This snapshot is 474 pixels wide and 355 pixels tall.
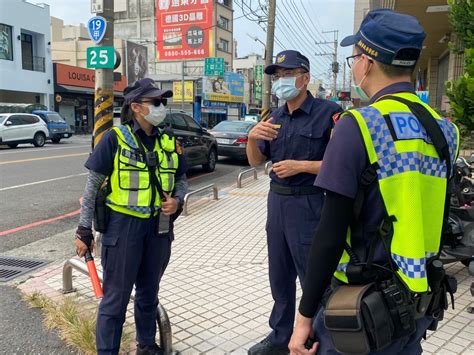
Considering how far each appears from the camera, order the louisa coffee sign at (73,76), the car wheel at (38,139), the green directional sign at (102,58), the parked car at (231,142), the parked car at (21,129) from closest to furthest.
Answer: the green directional sign at (102,58)
the parked car at (231,142)
the parked car at (21,129)
the car wheel at (38,139)
the louisa coffee sign at (73,76)

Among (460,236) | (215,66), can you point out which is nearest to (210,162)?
(460,236)

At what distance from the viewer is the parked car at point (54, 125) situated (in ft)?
75.1

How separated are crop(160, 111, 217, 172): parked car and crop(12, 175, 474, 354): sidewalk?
4304 millimetres

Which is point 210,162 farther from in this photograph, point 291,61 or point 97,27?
point 291,61

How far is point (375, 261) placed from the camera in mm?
1460

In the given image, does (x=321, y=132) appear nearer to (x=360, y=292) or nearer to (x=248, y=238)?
(x=360, y=292)

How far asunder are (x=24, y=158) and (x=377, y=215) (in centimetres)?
1548

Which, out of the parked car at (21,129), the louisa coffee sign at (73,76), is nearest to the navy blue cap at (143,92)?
the parked car at (21,129)

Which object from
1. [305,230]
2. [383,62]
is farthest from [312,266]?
[305,230]

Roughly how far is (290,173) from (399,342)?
1.36 m

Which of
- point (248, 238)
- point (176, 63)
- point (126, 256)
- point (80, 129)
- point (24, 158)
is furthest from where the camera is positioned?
point (176, 63)

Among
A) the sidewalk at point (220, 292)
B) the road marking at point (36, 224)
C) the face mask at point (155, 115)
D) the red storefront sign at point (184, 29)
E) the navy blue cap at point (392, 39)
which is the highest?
the red storefront sign at point (184, 29)

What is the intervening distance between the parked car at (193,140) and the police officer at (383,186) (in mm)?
8603

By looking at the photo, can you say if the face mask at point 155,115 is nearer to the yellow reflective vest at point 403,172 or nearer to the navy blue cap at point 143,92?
the navy blue cap at point 143,92
